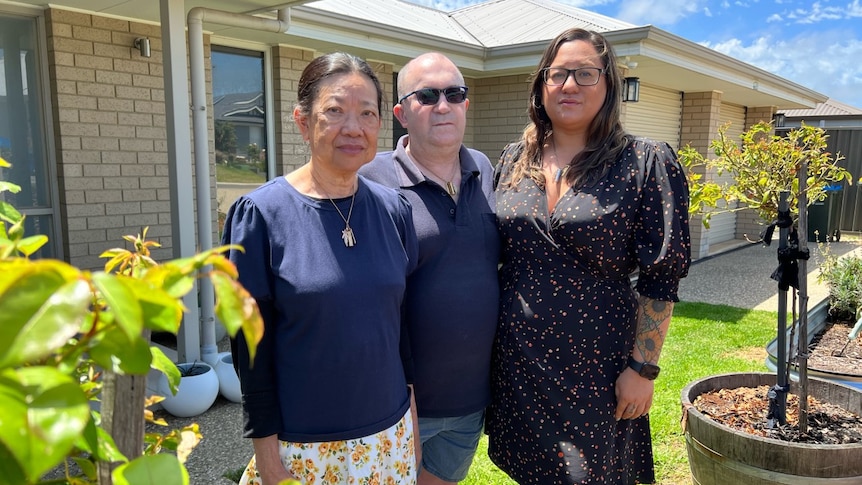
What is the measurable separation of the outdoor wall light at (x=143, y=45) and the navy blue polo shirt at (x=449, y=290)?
3.92 meters

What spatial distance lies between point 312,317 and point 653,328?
4.04 ft

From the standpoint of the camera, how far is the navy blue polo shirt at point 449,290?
2.14 m

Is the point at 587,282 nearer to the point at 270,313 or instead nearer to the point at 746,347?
the point at 270,313

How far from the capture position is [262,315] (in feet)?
5.38

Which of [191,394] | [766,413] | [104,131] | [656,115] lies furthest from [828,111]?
[191,394]

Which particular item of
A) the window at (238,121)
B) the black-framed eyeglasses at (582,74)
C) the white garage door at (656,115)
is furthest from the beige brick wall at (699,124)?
the black-framed eyeglasses at (582,74)

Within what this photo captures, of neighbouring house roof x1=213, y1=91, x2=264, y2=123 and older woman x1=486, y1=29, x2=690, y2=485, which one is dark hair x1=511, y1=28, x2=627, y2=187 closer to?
older woman x1=486, y1=29, x2=690, y2=485

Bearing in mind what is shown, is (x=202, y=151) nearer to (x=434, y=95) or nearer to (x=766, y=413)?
(x=434, y=95)

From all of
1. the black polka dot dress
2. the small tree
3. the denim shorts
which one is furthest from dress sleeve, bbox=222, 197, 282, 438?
the small tree

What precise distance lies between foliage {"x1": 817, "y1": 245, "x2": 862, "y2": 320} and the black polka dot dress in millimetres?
4512

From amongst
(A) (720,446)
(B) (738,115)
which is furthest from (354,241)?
(B) (738,115)

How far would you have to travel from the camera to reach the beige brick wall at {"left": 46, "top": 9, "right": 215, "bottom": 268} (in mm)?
4957

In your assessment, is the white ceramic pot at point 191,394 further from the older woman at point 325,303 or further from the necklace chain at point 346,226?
the necklace chain at point 346,226

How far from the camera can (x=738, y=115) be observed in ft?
44.4
